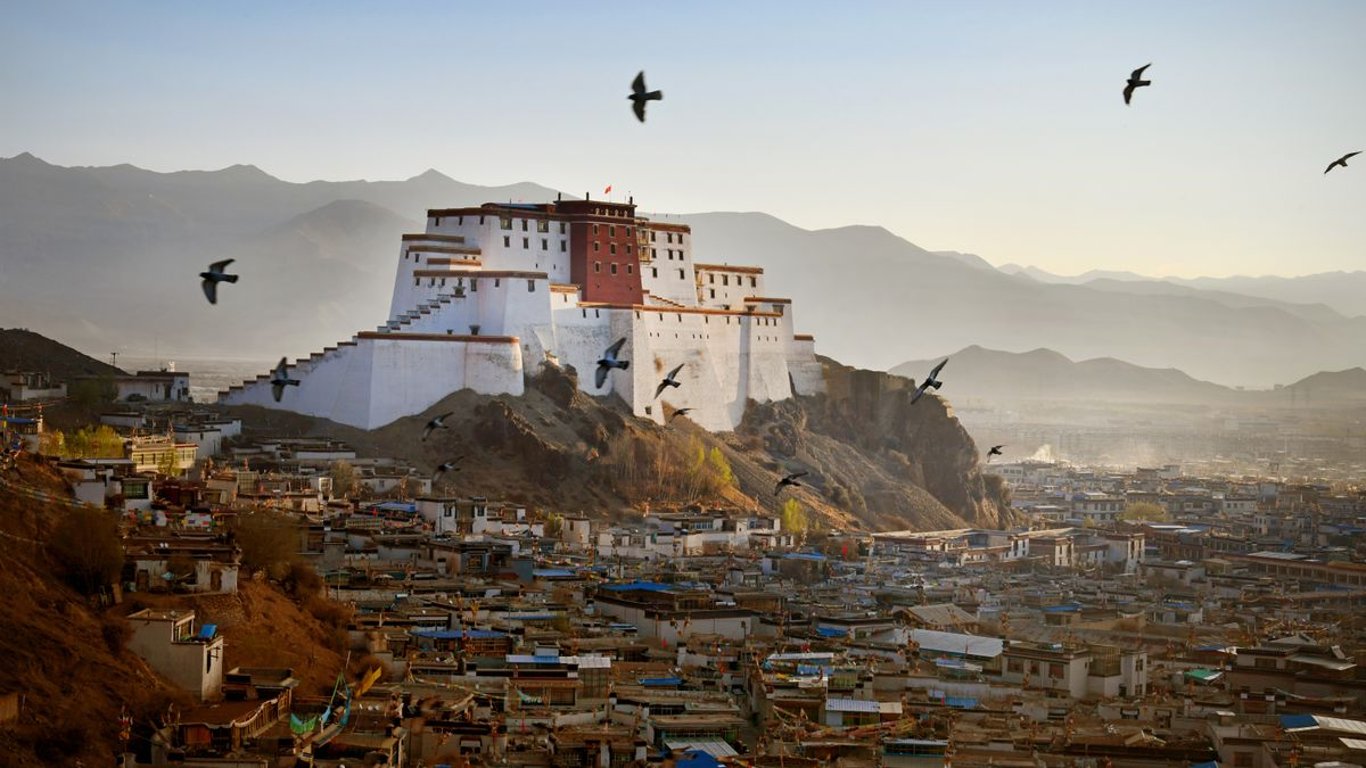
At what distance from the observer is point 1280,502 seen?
→ 81938mm

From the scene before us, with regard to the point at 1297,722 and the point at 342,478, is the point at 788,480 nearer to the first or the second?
the point at 1297,722

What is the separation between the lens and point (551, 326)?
60.4 m

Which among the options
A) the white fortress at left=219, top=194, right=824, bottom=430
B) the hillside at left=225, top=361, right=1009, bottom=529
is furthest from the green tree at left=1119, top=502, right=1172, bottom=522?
the white fortress at left=219, top=194, right=824, bottom=430

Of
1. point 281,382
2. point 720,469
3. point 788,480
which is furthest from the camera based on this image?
point 720,469

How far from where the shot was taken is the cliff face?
A: 6719 cm

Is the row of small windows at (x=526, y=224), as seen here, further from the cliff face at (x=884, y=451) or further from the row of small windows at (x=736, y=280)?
the row of small windows at (x=736, y=280)

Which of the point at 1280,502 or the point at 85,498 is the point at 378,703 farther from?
the point at 1280,502

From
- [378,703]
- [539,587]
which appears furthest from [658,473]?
[378,703]

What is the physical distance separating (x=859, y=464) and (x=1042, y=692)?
3581 cm

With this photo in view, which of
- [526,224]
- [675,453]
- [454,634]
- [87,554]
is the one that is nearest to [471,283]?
[526,224]

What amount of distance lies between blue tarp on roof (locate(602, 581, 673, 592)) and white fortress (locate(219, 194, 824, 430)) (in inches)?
656

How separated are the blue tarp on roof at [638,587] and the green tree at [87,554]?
1294cm

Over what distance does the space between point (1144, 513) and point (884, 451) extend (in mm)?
10632

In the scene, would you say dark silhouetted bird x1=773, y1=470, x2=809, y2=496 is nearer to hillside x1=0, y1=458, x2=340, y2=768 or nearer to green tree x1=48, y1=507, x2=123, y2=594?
hillside x1=0, y1=458, x2=340, y2=768
